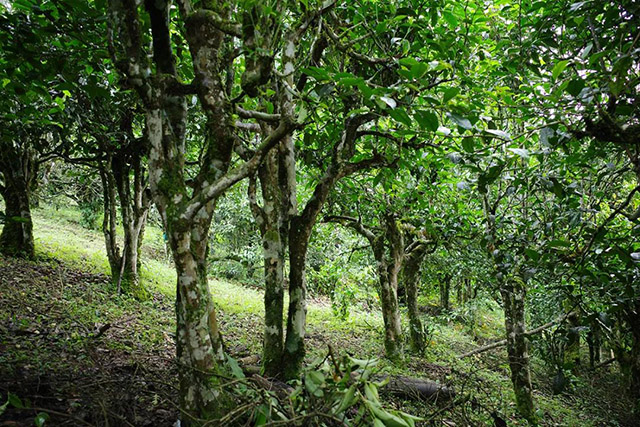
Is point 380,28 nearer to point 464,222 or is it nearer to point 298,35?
point 298,35

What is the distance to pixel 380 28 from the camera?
250 centimetres

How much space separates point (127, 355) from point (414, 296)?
6.94 m

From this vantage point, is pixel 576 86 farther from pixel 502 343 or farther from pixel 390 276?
pixel 390 276

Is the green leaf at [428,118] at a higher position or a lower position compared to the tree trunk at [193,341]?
higher

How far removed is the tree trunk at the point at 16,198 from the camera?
22.7ft

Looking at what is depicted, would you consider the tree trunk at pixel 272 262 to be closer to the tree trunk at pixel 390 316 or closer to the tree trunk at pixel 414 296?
the tree trunk at pixel 390 316

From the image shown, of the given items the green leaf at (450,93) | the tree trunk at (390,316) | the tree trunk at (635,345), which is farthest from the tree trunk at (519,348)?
the green leaf at (450,93)

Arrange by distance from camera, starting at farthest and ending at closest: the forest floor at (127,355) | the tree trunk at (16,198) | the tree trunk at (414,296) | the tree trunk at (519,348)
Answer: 1. the tree trunk at (414,296)
2. the tree trunk at (16,198)
3. the tree trunk at (519,348)
4. the forest floor at (127,355)

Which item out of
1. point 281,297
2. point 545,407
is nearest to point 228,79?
point 281,297

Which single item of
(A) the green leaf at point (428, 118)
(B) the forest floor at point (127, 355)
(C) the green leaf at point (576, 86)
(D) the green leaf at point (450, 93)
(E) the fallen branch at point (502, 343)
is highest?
(C) the green leaf at point (576, 86)

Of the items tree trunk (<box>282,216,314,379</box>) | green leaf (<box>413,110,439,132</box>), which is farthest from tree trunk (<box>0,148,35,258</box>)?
green leaf (<box>413,110,439,132</box>)

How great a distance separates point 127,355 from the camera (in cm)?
437

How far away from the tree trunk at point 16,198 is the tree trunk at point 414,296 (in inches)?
313

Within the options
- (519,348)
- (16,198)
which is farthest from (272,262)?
(16,198)
